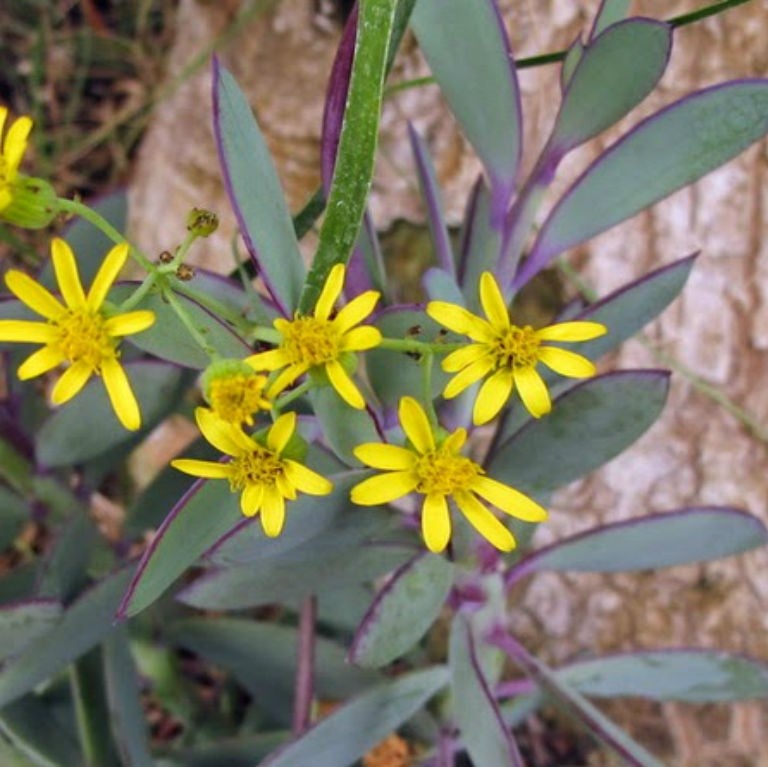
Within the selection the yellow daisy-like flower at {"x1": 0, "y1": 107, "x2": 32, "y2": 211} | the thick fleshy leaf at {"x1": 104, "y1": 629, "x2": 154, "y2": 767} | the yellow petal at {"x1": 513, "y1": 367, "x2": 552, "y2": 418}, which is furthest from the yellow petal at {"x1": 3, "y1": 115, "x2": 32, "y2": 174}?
the thick fleshy leaf at {"x1": 104, "y1": 629, "x2": 154, "y2": 767}

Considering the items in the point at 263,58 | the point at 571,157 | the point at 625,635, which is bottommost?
the point at 625,635

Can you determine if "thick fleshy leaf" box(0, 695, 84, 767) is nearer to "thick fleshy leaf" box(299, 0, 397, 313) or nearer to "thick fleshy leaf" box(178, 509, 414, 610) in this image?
"thick fleshy leaf" box(178, 509, 414, 610)

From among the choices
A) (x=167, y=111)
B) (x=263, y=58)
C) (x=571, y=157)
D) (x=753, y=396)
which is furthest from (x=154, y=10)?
(x=753, y=396)

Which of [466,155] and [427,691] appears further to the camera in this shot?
[466,155]

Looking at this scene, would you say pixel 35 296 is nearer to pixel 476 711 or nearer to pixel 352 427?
pixel 352 427

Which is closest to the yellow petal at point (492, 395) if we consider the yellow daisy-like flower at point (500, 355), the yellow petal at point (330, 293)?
the yellow daisy-like flower at point (500, 355)

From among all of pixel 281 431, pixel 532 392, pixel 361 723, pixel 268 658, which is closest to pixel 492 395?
pixel 532 392

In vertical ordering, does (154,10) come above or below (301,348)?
above

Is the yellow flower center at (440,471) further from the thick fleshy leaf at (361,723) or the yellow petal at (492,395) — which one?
the thick fleshy leaf at (361,723)

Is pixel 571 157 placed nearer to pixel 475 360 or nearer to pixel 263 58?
pixel 263 58
